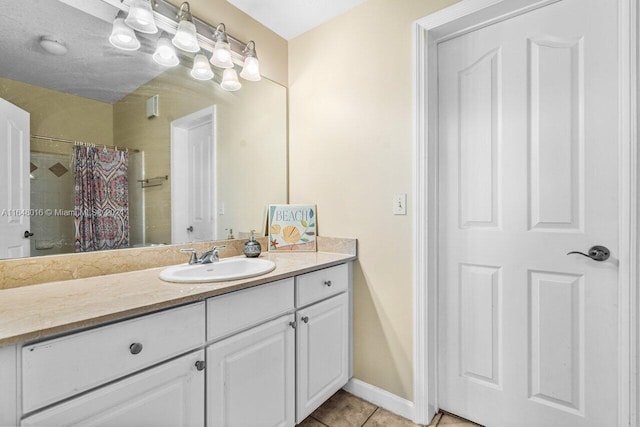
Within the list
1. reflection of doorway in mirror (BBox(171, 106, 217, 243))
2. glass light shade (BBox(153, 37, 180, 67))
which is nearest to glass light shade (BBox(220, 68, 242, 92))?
reflection of doorway in mirror (BBox(171, 106, 217, 243))

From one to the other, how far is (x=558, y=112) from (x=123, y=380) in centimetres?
188

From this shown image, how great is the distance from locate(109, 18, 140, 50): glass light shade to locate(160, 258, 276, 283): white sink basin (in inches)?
40.4

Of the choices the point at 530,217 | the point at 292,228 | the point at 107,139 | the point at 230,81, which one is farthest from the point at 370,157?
the point at 107,139

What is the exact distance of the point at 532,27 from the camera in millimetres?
1363

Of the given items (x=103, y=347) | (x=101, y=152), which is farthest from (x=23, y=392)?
(x=101, y=152)

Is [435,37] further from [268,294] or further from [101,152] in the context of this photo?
[101,152]

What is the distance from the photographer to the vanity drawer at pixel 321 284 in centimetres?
144

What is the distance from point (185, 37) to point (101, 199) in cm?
89

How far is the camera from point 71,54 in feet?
4.06

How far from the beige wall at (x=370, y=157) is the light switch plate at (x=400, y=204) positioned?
0.10ft

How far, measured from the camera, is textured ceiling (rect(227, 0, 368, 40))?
1.78m

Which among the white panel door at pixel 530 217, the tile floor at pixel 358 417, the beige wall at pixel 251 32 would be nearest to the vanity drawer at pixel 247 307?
the tile floor at pixel 358 417

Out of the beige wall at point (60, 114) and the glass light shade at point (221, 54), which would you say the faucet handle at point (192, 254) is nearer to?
the beige wall at point (60, 114)

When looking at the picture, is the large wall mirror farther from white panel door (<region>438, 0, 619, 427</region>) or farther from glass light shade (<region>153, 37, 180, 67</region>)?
white panel door (<region>438, 0, 619, 427</region>)
